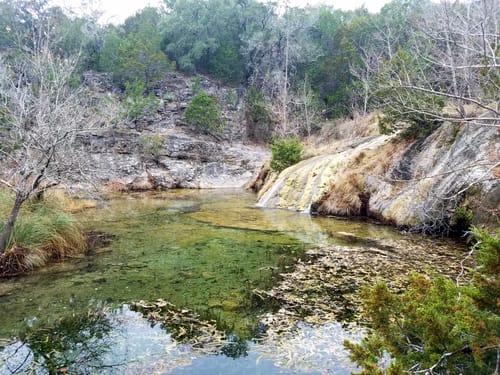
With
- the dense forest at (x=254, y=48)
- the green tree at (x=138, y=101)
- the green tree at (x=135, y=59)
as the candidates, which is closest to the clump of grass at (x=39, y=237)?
the dense forest at (x=254, y=48)

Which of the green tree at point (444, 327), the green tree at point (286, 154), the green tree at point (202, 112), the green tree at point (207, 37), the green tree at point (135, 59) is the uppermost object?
the green tree at point (207, 37)

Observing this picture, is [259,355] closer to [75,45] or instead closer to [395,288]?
[395,288]

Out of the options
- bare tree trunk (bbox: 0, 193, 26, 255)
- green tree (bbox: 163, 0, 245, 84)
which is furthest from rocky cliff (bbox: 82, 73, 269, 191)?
bare tree trunk (bbox: 0, 193, 26, 255)

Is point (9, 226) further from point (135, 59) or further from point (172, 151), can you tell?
point (135, 59)

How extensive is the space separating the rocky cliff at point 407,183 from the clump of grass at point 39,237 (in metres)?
5.70

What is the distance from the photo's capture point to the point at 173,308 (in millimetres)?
4648

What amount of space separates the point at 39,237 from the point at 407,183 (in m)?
8.67

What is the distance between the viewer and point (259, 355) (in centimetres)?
355

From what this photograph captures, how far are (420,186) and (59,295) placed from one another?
26.0 ft

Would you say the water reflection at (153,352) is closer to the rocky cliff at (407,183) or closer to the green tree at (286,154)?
the rocky cliff at (407,183)

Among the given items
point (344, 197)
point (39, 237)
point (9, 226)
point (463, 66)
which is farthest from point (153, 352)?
point (344, 197)

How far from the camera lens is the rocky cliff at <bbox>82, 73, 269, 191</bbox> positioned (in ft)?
78.3

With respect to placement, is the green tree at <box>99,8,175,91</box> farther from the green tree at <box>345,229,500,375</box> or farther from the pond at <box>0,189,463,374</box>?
the green tree at <box>345,229,500,375</box>

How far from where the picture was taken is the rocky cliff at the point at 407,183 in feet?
25.5
